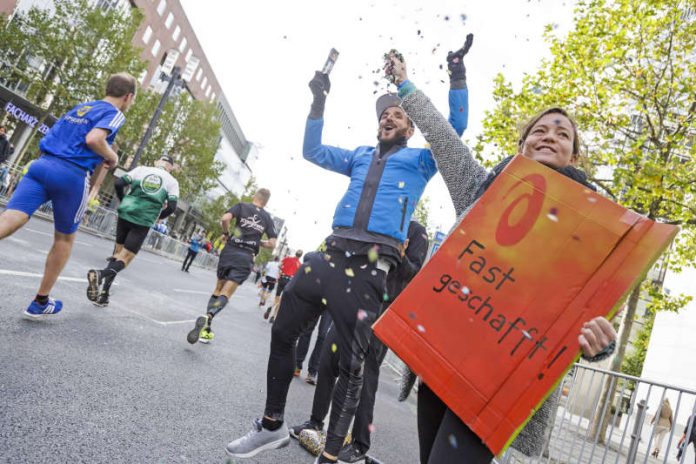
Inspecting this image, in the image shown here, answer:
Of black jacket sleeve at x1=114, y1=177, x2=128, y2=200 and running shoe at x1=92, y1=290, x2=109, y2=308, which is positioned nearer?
running shoe at x1=92, y1=290, x2=109, y2=308

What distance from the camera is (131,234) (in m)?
5.43

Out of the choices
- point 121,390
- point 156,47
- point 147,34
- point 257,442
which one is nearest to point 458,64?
point 257,442

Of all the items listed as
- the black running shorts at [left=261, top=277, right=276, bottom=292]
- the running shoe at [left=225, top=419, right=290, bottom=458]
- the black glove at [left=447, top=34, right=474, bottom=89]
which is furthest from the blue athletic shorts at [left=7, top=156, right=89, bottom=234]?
the black running shorts at [left=261, top=277, right=276, bottom=292]

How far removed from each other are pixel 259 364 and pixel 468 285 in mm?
4512

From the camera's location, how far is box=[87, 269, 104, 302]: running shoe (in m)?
4.76

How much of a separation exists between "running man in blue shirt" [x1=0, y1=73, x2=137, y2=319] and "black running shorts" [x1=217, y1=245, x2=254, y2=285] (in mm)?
2412

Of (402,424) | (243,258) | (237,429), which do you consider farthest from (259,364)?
(237,429)

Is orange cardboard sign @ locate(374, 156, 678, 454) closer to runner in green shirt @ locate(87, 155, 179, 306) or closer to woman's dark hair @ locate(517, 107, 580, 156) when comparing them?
woman's dark hair @ locate(517, 107, 580, 156)

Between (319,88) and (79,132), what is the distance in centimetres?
213

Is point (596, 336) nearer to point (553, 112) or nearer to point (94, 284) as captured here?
point (553, 112)

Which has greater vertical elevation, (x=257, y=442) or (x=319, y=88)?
(x=319, y=88)

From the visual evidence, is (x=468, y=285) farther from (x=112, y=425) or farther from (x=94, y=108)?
(x=94, y=108)

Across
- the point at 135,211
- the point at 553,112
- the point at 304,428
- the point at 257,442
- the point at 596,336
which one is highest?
the point at 553,112

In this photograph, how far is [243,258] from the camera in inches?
244
